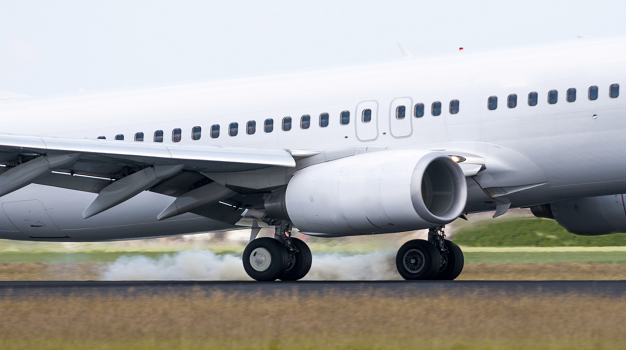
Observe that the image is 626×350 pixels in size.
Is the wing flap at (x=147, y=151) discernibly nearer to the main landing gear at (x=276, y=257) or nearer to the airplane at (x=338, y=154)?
the airplane at (x=338, y=154)

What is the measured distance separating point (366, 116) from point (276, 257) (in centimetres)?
287

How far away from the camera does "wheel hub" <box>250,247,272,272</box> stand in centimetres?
1407

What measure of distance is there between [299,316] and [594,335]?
286 cm

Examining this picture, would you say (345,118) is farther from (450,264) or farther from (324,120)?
(450,264)

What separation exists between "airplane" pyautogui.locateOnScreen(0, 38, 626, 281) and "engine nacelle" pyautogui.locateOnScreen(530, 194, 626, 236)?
3cm

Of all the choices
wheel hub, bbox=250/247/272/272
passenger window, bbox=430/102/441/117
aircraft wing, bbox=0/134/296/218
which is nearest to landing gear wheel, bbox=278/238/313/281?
wheel hub, bbox=250/247/272/272

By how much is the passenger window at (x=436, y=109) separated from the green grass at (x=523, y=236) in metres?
8.35

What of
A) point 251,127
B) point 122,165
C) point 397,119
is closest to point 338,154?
point 397,119

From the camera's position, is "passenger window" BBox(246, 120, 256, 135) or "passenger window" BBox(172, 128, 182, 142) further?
"passenger window" BBox(172, 128, 182, 142)

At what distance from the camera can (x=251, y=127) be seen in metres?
14.6

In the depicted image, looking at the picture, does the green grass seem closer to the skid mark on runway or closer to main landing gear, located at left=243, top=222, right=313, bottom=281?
the skid mark on runway

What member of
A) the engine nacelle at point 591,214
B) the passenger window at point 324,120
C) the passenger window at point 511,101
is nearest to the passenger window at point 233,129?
the passenger window at point 324,120

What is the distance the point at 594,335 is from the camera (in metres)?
6.75

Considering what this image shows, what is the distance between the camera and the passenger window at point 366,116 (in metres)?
13.7
